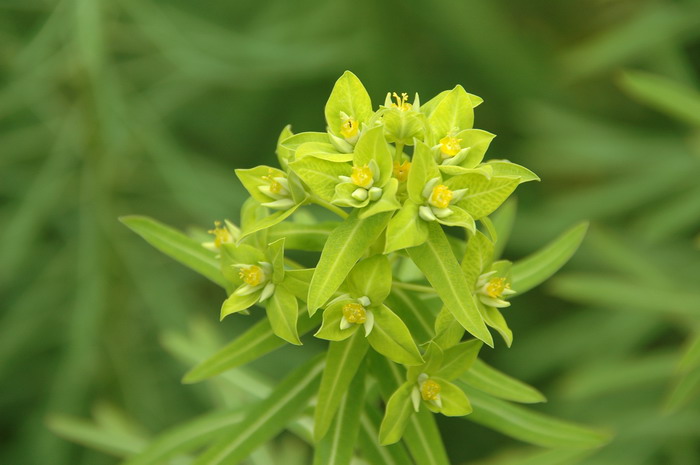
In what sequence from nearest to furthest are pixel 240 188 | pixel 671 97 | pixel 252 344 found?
pixel 252 344 → pixel 671 97 → pixel 240 188

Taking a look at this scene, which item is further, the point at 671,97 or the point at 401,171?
the point at 671,97

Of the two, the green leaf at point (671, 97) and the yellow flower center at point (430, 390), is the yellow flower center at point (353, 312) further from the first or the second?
the green leaf at point (671, 97)

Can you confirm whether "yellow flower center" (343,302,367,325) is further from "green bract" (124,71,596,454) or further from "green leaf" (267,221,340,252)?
"green leaf" (267,221,340,252)

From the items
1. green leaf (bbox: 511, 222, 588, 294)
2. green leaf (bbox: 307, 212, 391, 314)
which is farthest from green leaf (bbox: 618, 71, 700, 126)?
green leaf (bbox: 307, 212, 391, 314)

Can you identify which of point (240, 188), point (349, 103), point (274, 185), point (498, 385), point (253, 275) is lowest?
point (240, 188)

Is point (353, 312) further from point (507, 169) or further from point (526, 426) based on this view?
point (526, 426)

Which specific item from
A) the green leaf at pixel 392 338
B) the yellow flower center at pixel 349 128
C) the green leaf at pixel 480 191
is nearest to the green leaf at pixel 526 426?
the green leaf at pixel 392 338

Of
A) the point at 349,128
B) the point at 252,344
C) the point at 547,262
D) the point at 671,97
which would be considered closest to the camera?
the point at 349,128

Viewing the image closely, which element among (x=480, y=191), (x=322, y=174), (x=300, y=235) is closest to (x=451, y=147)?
(x=480, y=191)
